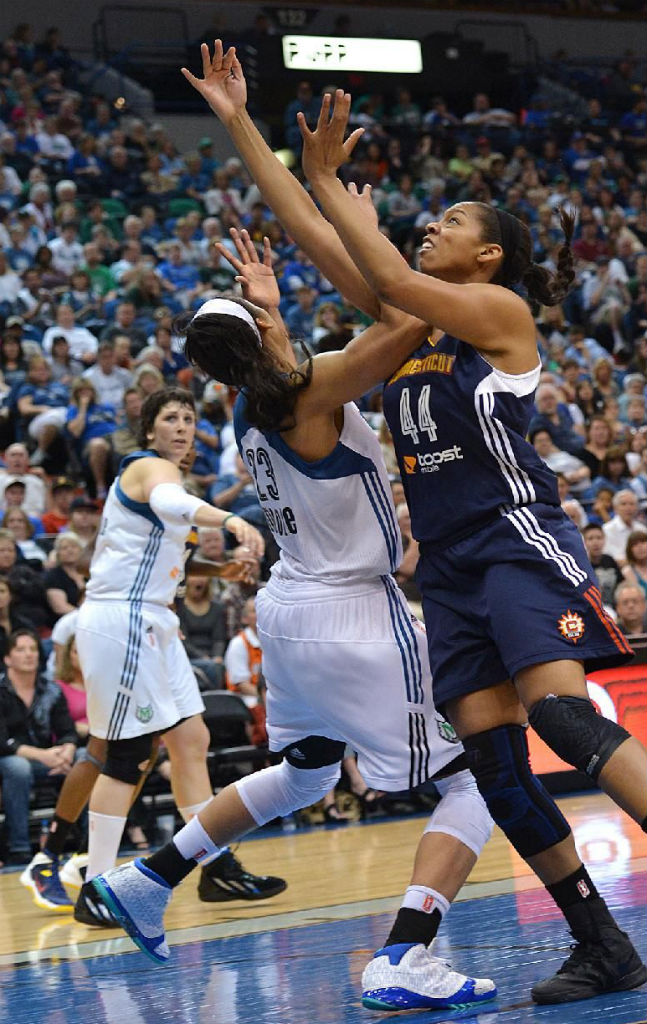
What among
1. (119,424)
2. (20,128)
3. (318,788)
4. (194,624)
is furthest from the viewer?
(20,128)

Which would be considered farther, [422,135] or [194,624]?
[422,135]

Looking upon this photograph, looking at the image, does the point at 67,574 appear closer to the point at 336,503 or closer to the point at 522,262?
the point at 336,503

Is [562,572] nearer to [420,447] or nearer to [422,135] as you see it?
[420,447]

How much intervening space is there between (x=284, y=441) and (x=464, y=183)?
56.1 feet

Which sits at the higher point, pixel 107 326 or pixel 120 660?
pixel 120 660

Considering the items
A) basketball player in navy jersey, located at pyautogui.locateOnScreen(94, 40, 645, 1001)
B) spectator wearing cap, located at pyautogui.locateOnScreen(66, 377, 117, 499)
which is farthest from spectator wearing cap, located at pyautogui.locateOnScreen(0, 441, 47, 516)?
basketball player in navy jersey, located at pyautogui.locateOnScreen(94, 40, 645, 1001)

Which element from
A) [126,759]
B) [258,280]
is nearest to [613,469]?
[126,759]

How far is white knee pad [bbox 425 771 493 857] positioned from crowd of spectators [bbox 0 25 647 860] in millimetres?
5167

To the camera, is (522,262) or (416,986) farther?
(522,262)

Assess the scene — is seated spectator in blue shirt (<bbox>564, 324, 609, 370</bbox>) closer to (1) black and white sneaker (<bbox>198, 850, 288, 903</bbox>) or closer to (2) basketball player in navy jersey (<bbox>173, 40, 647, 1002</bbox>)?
(1) black and white sneaker (<bbox>198, 850, 288, 903</bbox>)

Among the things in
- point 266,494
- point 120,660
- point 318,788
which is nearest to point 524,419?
point 266,494

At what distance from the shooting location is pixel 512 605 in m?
3.45

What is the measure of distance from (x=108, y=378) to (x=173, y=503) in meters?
7.42

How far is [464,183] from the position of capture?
20250 millimetres
